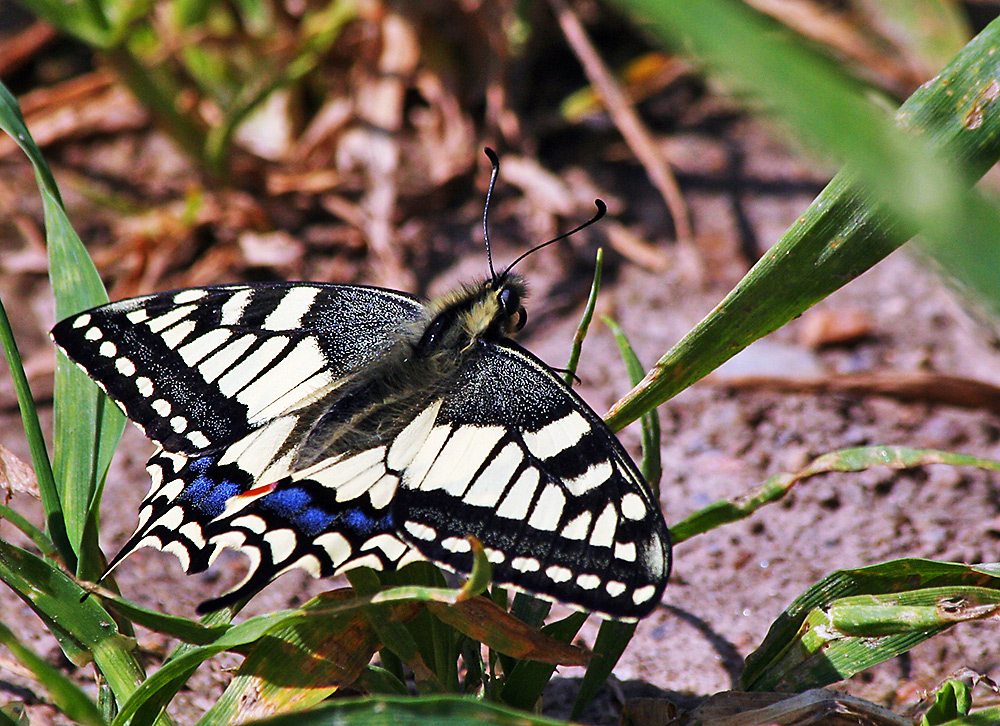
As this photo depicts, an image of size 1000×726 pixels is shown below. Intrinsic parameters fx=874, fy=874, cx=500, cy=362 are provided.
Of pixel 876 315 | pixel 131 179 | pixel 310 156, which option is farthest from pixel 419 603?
pixel 131 179

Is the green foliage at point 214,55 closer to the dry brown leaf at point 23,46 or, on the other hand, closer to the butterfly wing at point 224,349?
the dry brown leaf at point 23,46

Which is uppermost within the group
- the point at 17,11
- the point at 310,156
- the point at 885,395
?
the point at 17,11

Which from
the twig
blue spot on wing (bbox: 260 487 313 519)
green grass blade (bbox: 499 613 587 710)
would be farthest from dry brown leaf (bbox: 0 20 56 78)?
green grass blade (bbox: 499 613 587 710)

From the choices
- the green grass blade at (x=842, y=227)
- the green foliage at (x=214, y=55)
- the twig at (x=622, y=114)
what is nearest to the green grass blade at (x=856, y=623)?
the green grass blade at (x=842, y=227)

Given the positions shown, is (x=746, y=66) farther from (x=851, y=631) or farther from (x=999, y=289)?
(x=851, y=631)

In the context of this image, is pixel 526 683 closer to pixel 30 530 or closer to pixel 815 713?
pixel 815 713

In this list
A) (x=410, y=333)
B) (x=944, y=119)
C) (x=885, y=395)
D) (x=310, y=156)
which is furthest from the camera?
(x=310, y=156)

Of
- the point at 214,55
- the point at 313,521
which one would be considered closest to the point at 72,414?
the point at 313,521
